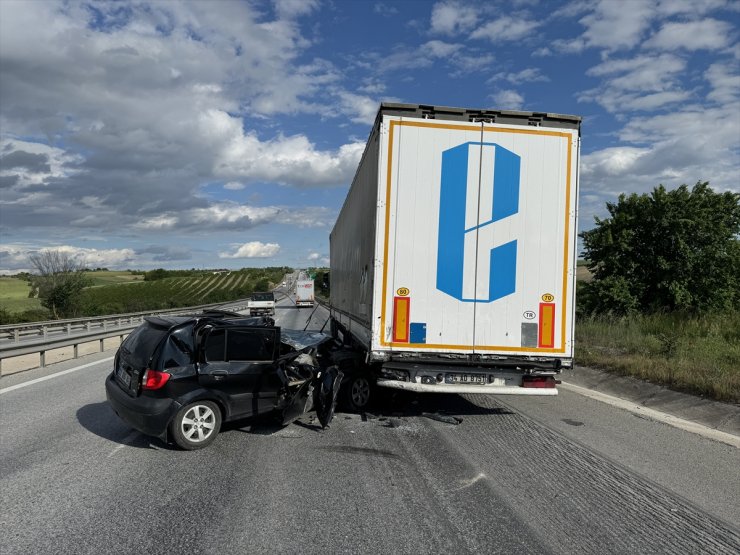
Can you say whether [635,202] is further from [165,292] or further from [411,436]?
[165,292]

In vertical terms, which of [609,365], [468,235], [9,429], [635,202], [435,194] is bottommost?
[9,429]

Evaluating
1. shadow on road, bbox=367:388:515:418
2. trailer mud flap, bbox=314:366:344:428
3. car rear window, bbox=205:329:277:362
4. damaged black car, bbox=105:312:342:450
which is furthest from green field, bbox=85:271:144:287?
trailer mud flap, bbox=314:366:344:428

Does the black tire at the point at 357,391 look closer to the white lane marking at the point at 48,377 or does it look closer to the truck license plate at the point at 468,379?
the truck license plate at the point at 468,379

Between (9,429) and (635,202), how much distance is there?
17960 millimetres

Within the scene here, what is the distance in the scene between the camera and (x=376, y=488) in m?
4.79

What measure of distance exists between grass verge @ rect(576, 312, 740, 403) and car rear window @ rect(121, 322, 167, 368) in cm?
730

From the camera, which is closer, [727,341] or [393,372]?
[393,372]

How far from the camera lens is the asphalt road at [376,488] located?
3.78 m

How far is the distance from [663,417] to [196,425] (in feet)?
19.5

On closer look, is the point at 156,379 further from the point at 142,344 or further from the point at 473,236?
the point at 473,236

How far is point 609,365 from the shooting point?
34.2ft

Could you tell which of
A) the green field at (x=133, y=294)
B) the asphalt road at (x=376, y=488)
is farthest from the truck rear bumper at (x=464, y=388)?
the green field at (x=133, y=294)

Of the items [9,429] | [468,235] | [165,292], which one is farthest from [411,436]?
[165,292]

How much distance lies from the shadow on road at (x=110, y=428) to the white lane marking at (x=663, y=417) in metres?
6.10
